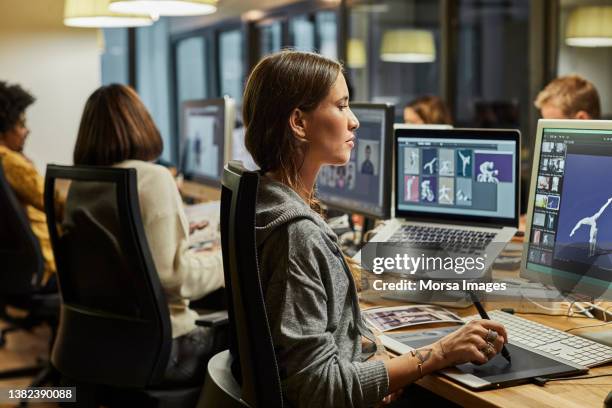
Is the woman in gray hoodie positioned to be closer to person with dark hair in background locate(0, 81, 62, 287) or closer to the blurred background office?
the blurred background office

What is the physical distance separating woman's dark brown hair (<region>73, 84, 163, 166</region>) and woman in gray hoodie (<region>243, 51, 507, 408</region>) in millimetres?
1070

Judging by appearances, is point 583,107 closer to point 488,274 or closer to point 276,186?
point 488,274

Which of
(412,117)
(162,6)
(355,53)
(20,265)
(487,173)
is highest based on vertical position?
(355,53)

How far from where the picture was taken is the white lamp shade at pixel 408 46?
6562 millimetres

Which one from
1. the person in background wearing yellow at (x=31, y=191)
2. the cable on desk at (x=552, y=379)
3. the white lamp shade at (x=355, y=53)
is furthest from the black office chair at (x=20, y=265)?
the white lamp shade at (x=355, y=53)

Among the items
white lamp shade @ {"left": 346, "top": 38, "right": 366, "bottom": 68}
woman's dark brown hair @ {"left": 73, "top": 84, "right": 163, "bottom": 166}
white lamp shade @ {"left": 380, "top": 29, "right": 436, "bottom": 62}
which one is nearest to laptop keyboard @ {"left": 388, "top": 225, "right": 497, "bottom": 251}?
woman's dark brown hair @ {"left": 73, "top": 84, "right": 163, "bottom": 166}

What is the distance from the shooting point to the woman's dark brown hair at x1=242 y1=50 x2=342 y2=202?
4.89 ft

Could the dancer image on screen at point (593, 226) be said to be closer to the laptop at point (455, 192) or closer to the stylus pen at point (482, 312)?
the stylus pen at point (482, 312)

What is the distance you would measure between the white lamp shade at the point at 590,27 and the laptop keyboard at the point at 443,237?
294cm

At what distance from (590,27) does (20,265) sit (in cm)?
341

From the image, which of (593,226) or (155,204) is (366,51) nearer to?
(155,204)

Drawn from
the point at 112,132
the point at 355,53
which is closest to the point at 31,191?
the point at 112,132

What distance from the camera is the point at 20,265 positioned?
3.33 metres

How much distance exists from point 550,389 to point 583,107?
260 cm
